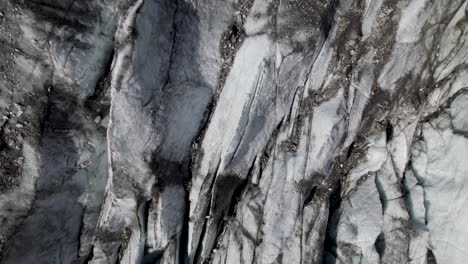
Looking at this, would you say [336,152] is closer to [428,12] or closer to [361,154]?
[361,154]

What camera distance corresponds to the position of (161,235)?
22.9ft

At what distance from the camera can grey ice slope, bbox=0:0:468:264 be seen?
589cm

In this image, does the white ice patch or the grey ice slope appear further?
the white ice patch

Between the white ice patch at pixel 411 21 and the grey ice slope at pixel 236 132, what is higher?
the white ice patch at pixel 411 21

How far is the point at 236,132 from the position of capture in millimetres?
6742

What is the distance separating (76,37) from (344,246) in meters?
6.87

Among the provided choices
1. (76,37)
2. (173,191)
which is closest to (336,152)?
(173,191)

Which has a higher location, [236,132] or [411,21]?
[411,21]

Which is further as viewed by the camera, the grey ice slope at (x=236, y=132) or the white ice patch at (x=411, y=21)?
the white ice patch at (x=411, y=21)

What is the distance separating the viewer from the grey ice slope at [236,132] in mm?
5895

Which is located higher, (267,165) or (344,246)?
(267,165)

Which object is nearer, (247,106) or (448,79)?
(247,106)

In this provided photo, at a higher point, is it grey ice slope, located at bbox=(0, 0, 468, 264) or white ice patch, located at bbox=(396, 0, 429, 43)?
white ice patch, located at bbox=(396, 0, 429, 43)

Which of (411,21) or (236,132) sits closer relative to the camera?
(236,132)
